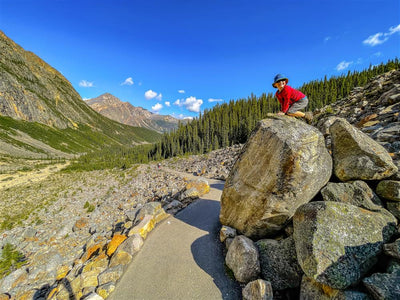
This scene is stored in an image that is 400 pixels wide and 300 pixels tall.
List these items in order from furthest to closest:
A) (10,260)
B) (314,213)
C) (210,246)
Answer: (10,260)
(210,246)
(314,213)

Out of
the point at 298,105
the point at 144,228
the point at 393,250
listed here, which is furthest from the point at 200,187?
the point at 393,250

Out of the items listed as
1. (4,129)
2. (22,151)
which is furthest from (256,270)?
(4,129)

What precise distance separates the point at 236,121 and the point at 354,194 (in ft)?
198

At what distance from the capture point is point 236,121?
6294 cm

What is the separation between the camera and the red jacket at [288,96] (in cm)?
579

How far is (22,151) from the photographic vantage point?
86.4 metres

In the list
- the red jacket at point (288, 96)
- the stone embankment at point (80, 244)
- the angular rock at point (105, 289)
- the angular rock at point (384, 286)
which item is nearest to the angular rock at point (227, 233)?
the stone embankment at point (80, 244)

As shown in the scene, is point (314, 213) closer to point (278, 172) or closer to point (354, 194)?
point (278, 172)

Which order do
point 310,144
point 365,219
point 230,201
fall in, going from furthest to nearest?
1. point 230,201
2. point 310,144
3. point 365,219

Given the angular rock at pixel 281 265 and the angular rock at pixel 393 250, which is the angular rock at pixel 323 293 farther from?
the angular rock at pixel 393 250

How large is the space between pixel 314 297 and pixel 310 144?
13.5ft

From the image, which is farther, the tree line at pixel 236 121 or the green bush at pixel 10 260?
the tree line at pixel 236 121

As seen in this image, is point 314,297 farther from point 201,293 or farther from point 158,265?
point 158,265

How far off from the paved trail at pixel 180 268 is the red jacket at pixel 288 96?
645 centimetres
